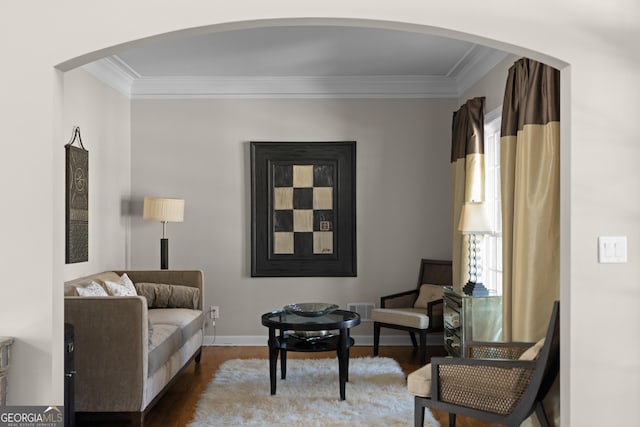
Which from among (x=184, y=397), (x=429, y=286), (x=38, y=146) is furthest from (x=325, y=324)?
(x=38, y=146)

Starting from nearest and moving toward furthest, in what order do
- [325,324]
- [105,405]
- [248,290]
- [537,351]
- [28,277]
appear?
[28,277]
[537,351]
[105,405]
[325,324]
[248,290]

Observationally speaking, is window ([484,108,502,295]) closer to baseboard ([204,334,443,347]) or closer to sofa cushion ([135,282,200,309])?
baseboard ([204,334,443,347])

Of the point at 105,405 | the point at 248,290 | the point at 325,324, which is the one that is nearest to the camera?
the point at 105,405

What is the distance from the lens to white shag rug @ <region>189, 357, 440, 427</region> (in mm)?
3969

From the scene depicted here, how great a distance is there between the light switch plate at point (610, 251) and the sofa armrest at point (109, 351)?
2.49 metres

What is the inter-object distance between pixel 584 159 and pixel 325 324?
2.31 meters

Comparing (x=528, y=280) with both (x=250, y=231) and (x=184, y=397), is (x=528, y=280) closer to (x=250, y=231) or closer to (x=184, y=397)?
(x=184, y=397)

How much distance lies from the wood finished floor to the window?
3.48 feet

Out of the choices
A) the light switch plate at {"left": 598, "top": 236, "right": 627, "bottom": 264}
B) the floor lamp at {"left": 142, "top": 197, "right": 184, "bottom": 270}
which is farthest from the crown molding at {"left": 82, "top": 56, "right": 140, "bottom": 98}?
the light switch plate at {"left": 598, "top": 236, "right": 627, "bottom": 264}

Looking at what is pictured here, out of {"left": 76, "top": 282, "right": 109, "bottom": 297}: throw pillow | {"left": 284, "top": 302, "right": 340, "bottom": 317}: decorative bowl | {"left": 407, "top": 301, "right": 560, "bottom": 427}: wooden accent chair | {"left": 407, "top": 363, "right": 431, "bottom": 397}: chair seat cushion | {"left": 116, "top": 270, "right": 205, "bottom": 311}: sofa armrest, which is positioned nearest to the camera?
{"left": 407, "top": 301, "right": 560, "bottom": 427}: wooden accent chair

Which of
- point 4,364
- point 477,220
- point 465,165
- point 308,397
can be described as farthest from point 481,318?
point 4,364

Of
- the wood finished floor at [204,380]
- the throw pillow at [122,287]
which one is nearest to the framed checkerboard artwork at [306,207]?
the wood finished floor at [204,380]

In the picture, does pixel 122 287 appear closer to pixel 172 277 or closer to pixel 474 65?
pixel 172 277

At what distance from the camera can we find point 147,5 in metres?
2.63
